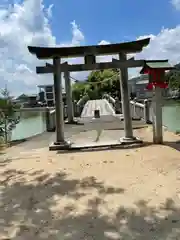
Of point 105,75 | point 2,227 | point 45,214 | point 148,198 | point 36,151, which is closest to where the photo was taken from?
point 2,227

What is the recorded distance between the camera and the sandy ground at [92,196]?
11.3 feet

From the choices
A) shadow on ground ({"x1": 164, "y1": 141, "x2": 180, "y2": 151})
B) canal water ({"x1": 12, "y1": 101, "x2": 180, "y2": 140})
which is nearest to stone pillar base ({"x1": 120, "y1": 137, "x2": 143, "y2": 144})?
shadow on ground ({"x1": 164, "y1": 141, "x2": 180, "y2": 151})

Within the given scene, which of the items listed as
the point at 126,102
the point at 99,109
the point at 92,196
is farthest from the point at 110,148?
the point at 99,109

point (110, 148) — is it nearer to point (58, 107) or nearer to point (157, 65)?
point (58, 107)

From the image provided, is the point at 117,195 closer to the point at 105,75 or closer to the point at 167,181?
the point at 167,181

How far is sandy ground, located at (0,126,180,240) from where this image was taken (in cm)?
345

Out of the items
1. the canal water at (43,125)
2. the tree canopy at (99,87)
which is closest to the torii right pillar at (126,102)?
the canal water at (43,125)

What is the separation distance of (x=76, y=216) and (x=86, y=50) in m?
5.41

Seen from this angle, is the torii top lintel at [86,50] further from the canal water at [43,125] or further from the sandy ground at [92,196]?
the canal water at [43,125]

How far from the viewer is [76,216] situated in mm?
3832

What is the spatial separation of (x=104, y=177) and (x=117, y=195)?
0.92 meters

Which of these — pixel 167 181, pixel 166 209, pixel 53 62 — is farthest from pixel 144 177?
pixel 53 62

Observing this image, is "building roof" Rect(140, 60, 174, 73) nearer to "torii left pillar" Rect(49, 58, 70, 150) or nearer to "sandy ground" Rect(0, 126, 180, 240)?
"sandy ground" Rect(0, 126, 180, 240)

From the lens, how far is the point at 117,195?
4441 millimetres
